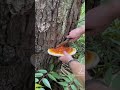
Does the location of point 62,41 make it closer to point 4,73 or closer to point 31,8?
point 31,8

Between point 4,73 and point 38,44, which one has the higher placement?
point 38,44

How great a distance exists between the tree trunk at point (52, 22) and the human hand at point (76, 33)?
21mm

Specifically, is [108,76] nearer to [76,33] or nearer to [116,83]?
[116,83]

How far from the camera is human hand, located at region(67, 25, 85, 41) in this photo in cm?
103

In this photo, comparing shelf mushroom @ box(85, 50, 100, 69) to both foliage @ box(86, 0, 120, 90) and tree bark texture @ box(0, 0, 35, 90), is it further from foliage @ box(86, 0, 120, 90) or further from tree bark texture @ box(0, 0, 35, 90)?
tree bark texture @ box(0, 0, 35, 90)

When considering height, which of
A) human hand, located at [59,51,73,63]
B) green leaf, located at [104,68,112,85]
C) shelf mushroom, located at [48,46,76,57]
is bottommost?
green leaf, located at [104,68,112,85]

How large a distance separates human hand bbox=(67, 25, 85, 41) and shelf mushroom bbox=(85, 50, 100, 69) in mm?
63

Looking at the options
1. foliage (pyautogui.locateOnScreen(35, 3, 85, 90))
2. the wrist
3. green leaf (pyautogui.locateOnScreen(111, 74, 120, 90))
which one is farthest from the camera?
foliage (pyautogui.locateOnScreen(35, 3, 85, 90))

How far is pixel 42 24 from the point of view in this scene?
44.8 inches

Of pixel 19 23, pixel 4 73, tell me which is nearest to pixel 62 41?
pixel 19 23

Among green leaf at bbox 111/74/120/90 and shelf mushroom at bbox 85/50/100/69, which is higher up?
shelf mushroom at bbox 85/50/100/69

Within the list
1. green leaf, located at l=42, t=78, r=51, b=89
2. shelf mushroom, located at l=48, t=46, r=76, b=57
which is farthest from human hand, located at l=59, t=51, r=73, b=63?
green leaf, located at l=42, t=78, r=51, b=89

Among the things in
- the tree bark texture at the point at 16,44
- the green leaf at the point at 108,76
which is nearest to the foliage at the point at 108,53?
the green leaf at the point at 108,76

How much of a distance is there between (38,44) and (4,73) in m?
0.22
